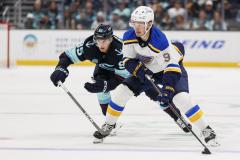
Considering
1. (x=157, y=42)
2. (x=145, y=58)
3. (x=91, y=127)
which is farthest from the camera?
(x=91, y=127)

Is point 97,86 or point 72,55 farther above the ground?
point 72,55

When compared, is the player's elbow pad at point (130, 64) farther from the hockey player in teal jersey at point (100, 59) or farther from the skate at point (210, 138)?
the skate at point (210, 138)

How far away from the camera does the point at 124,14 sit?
13.4 metres

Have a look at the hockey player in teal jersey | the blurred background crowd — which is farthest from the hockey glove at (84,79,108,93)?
the blurred background crowd

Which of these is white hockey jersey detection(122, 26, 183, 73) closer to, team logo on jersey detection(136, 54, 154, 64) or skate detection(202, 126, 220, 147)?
team logo on jersey detection(136, 54, 154, 64)

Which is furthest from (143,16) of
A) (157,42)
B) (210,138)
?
(210,138)

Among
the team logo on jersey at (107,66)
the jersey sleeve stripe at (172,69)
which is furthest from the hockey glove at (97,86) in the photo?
the jersey sleeve stripe at (172,69)

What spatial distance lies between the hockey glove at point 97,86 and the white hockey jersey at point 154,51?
39cm

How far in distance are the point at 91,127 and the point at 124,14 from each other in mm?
7748

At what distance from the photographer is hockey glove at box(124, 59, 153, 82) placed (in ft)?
16.2

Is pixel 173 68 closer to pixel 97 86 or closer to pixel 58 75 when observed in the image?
pixel 97 86

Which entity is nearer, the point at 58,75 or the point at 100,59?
the point at 58,75

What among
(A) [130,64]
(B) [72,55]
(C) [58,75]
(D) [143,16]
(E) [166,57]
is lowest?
(C) [58,75]

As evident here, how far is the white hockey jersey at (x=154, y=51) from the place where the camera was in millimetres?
4879
